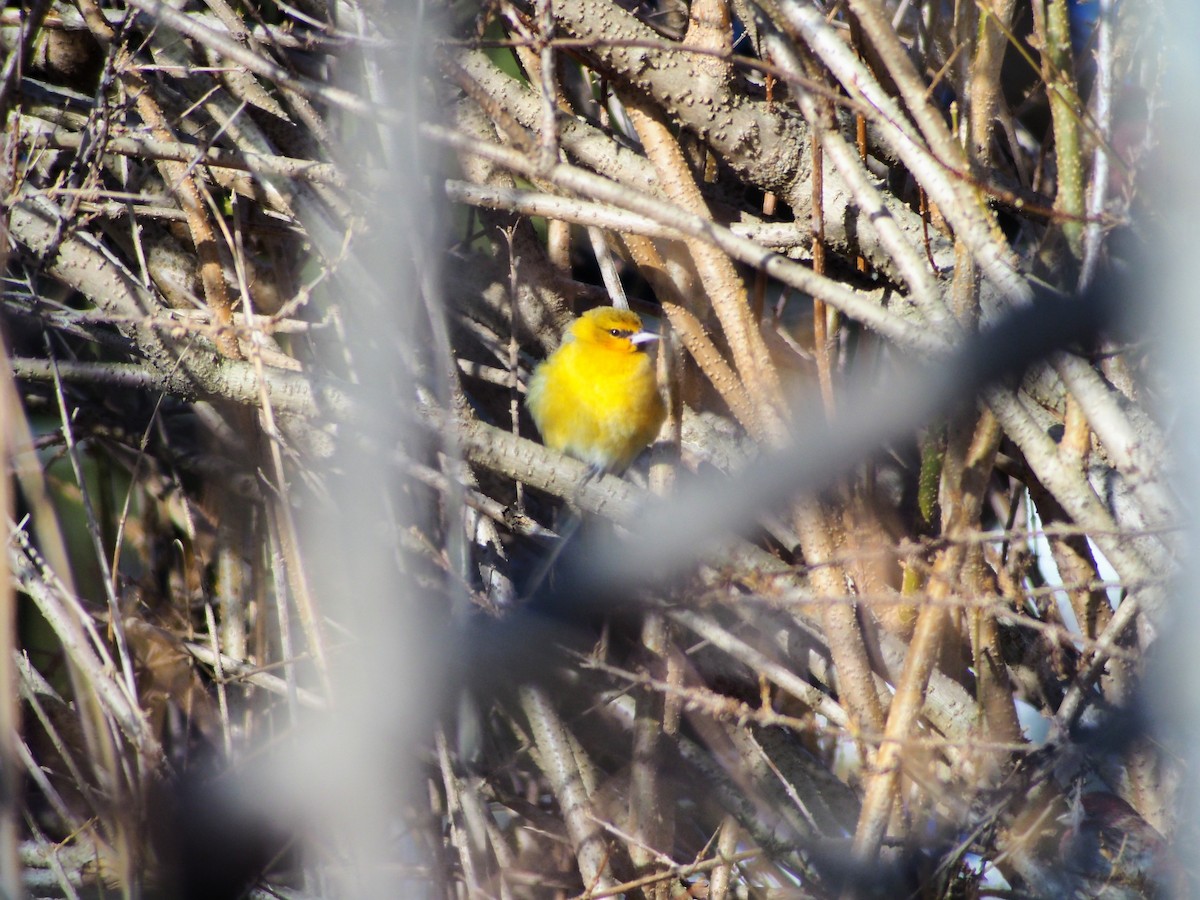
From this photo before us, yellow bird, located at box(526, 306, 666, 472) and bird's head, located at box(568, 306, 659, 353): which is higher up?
bird's head, located at box(568, 306, 659, 353)

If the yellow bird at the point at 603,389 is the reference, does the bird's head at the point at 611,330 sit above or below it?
above

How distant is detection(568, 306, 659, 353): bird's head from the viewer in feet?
11.8

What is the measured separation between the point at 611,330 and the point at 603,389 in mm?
230

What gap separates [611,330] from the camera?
3.64m

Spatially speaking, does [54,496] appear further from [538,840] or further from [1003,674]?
[1003,674]

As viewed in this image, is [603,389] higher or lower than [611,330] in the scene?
lower

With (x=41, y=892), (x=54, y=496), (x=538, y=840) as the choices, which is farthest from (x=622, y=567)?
(x=54, y=496)

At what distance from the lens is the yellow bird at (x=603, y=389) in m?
3.64

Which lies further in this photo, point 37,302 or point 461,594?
point 37,302

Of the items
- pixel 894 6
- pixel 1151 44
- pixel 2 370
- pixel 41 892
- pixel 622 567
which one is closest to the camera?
pixel 2 370

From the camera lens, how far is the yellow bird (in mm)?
3639

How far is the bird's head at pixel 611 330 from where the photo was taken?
359cm

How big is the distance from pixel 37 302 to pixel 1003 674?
2781 millimetres

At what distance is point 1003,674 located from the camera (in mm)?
2551
